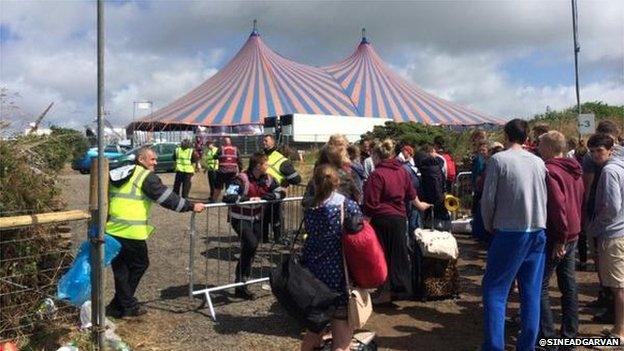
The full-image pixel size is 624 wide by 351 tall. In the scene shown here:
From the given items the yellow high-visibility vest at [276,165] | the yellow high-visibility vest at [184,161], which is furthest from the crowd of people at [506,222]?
the yellow high-visibility vest at [184,161]

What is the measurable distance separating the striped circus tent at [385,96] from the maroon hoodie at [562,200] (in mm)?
33774

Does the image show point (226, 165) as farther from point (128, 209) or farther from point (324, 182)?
point (324, 182)

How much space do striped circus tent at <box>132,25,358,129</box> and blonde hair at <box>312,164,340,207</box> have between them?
106 feet

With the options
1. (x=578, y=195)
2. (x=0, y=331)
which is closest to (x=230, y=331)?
(x=0, y=331)

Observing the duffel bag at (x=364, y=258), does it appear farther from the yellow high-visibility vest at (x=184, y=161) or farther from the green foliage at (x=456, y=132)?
the green foliage at (x=456, y=132)

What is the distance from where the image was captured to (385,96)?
43.3 meters

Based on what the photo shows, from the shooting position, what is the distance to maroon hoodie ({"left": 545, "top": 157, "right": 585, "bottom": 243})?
14.7 ft

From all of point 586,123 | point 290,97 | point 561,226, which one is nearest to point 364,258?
point 561,226

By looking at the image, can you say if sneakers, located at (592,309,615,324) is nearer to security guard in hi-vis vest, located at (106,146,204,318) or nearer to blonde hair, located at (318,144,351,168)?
blonde hair, located at (318,144,351,168)

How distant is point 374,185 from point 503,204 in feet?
6.12

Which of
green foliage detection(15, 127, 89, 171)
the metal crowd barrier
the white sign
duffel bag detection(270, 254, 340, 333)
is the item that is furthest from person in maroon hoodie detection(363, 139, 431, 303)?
the white sign

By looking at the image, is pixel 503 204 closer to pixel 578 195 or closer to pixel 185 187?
pixel 578 195

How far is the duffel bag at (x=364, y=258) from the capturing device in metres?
4.07

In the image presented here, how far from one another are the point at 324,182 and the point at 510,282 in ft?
5.30
